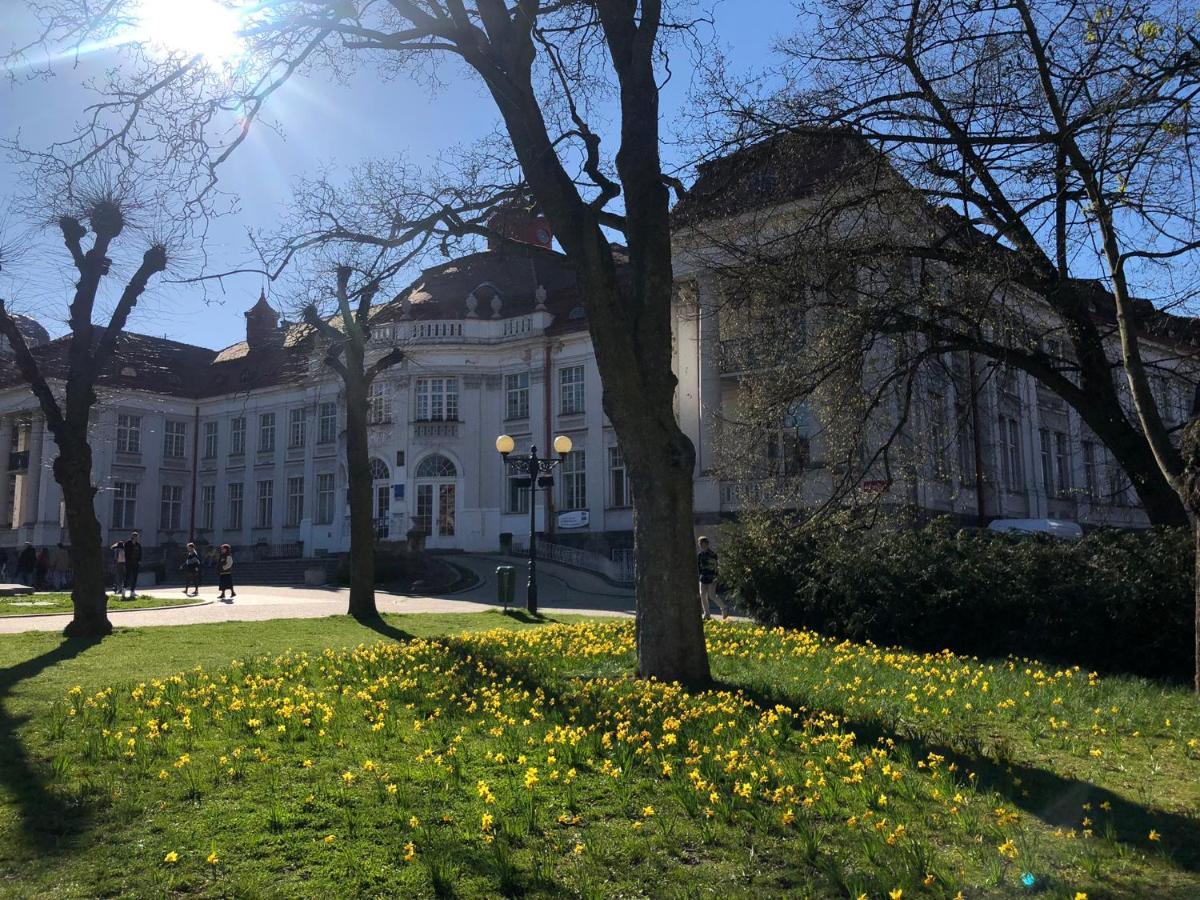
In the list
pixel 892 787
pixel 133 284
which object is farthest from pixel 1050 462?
pixel 892 787

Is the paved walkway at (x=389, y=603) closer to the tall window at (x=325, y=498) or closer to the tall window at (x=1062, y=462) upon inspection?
the tall window at (x=325, y=498)

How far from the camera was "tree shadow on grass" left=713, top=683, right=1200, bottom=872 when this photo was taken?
179 inches

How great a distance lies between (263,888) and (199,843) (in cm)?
71

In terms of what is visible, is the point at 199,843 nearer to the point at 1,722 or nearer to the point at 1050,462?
the point at 1,722

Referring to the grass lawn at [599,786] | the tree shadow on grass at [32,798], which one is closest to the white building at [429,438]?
the grass lawn at [599,786]

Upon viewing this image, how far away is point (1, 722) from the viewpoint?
24.5 feet

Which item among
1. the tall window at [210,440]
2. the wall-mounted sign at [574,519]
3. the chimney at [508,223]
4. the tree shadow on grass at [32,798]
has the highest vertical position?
the tall window at [210,440]

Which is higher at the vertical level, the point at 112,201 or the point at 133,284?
the point at 112,201

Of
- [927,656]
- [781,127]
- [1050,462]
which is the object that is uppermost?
[781,127]

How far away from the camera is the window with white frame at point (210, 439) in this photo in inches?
2260

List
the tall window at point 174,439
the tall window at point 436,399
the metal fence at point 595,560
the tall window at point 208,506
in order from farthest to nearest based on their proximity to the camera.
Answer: the tall window at point 174,439 < the tall window at point 208,506 < the tall window at point 436,399 < the metal fence at point 595,560

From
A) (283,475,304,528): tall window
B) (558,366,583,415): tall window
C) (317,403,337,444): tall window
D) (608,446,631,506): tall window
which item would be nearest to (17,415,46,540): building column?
A: (283,475,304,528): tall window

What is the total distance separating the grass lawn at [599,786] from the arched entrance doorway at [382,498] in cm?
3596

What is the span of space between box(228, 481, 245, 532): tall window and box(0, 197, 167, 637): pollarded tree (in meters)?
41.2
